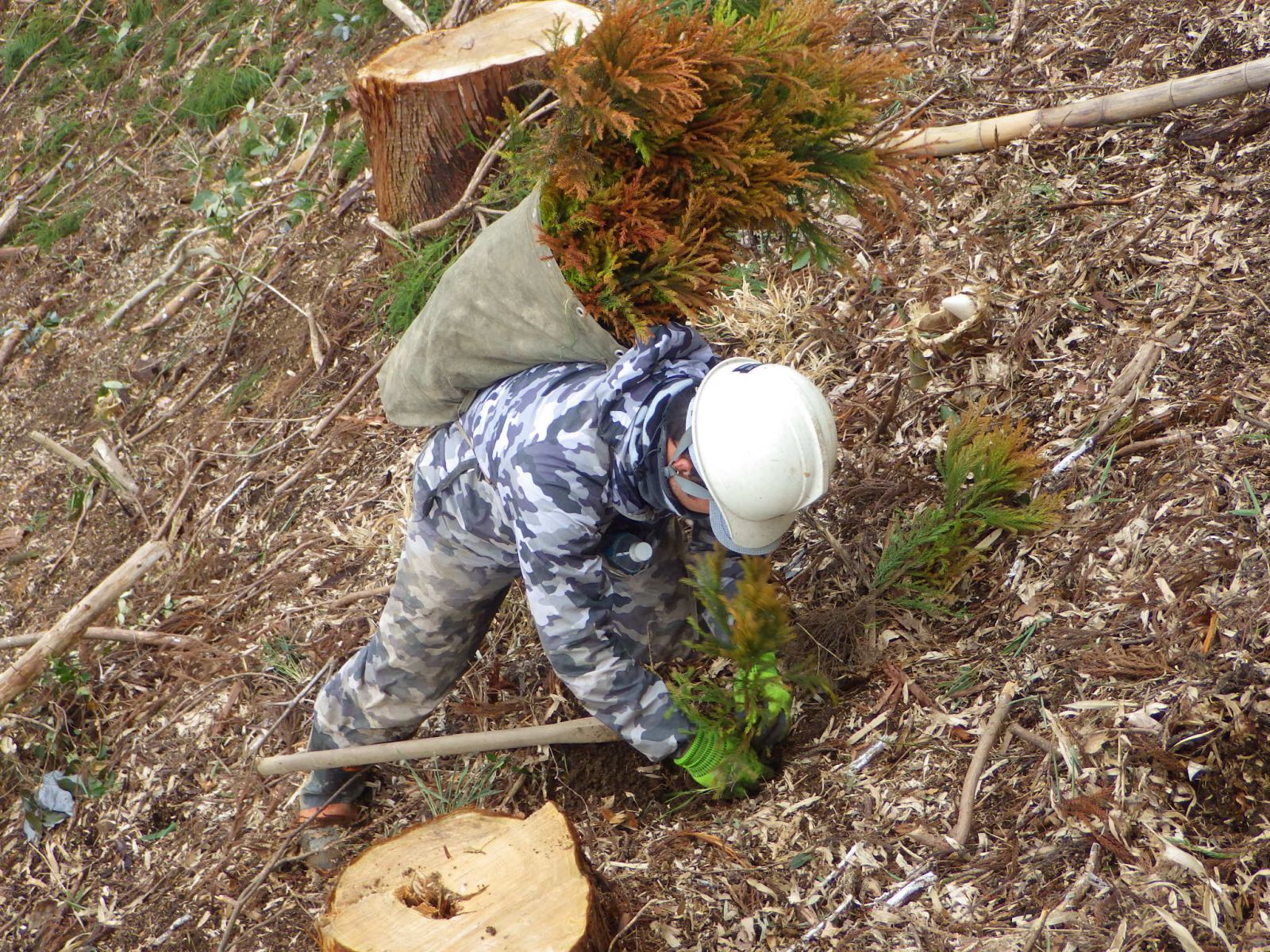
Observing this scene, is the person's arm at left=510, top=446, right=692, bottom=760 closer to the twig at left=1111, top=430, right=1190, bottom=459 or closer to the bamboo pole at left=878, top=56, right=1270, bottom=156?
the twig at left=1111, top=430, right=1190, bottom=459

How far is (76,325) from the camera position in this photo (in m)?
5.90

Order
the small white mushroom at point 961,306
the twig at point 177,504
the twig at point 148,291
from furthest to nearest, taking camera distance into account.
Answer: the twig at point 148,291 → the twig at point 177,504 → the small white mushroom at point 961,306

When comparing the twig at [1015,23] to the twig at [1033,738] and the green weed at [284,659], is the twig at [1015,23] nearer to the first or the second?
the twig at [1033,738]

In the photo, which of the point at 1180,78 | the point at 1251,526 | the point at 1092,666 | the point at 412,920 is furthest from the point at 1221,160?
the point at 412,920

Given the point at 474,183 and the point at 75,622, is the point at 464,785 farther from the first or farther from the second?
the point at 474,183

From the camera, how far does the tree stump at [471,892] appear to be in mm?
2430

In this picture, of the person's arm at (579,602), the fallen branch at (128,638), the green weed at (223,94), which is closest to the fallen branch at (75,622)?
the fallen branch at (128,638)

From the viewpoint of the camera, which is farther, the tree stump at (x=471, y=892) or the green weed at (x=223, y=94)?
the green weed at (x=223, y=94)

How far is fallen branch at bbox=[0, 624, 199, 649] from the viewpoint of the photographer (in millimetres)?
4086

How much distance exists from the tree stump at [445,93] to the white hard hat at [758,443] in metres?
2.10

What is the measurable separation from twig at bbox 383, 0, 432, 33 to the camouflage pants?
118 inches

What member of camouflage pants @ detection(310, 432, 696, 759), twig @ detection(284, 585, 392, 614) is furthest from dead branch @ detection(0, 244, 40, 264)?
camouflage pants @ detection(310, 432, 696, 759)

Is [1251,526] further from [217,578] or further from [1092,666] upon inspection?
[217,578]

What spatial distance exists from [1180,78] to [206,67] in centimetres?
531
